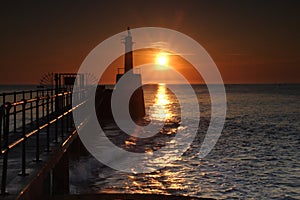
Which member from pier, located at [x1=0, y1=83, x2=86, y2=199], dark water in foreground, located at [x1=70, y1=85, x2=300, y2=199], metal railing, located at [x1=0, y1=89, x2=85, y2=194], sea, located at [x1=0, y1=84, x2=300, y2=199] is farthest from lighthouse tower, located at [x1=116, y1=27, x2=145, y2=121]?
pier, located at [x1=0, y1=83, x2=86, y2=199]

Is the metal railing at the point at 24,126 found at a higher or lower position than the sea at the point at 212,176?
higher

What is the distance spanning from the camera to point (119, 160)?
17.0 meters

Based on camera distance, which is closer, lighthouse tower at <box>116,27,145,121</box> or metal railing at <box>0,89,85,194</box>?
metal railing at <box>0,89,85,194</box>

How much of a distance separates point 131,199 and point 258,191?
609cm

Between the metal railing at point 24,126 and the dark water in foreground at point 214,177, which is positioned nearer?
the metal railing at point 24,126

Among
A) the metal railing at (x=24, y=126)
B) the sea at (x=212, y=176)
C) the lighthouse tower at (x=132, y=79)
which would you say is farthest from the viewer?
the lighthouse tower at (x=132, y=79)

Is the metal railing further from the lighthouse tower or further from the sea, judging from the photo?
the lighthouse tower

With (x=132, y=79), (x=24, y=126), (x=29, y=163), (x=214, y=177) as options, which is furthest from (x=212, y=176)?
(x=132, y=79)

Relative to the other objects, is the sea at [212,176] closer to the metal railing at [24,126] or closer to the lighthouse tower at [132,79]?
the metal railing at [24,126]

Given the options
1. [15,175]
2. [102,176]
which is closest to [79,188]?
[102,176]

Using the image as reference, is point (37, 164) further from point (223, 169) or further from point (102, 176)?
point (223, 169)

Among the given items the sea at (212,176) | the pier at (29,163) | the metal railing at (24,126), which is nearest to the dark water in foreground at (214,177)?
the sea at (212,176)

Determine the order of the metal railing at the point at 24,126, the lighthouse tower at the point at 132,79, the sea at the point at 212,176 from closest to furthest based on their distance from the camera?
the metal railing at the point at 24,126 < the sea at the point at 212,176 < the lighthouse tower at the point at 132,79

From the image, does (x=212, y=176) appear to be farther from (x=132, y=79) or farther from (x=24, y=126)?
(x=132, y=79)
